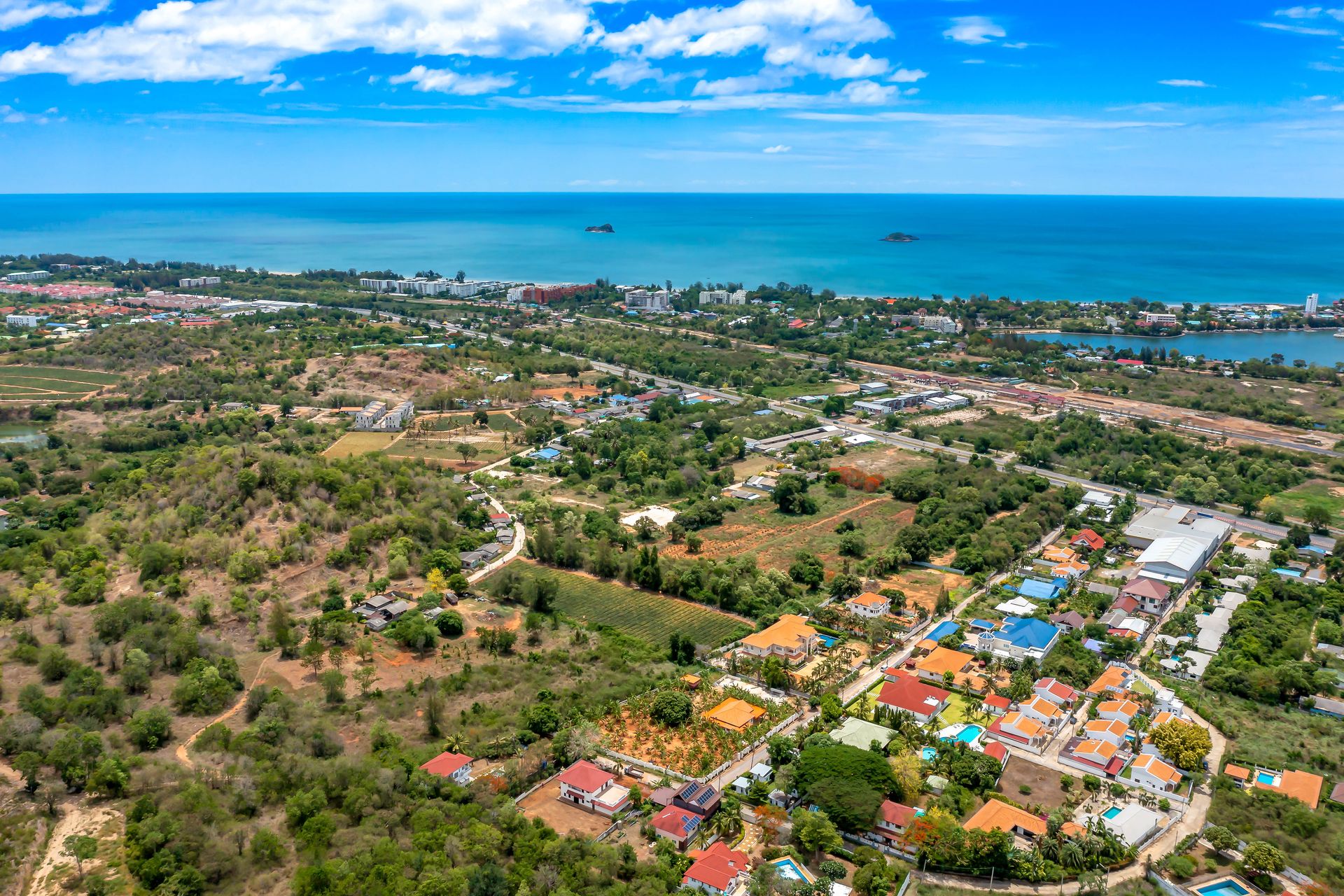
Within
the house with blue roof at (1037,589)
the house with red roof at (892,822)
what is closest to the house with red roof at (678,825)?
the house with red roof at (892,822)

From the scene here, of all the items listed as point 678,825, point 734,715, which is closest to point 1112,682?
point 734,715

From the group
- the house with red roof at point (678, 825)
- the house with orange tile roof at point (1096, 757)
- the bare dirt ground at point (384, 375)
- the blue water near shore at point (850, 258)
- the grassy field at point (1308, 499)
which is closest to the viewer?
the house with red roof at point (678, 825)

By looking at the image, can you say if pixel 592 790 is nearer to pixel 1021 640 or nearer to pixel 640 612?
pixel 640 612

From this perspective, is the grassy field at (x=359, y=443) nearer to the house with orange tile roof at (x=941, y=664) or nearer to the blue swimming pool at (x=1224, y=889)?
the house with orange tile roof at (x=941, y=664)

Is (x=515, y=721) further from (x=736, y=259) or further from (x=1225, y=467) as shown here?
(x=736, y=259)

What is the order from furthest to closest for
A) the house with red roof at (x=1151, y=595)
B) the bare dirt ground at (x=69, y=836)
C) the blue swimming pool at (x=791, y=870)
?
the house with red roof at (x=1151, y=595)
the blue swimming pool at (x=791, y=870)
the bare dirt ground at (x=69, y=836)

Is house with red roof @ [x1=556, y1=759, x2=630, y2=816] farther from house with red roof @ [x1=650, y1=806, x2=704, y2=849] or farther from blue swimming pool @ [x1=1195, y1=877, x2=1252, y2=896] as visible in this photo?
blue swimming pool @ [x1=1195, y1=877, x2=1252, y2=896]

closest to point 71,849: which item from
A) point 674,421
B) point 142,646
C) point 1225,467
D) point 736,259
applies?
point 142,646
